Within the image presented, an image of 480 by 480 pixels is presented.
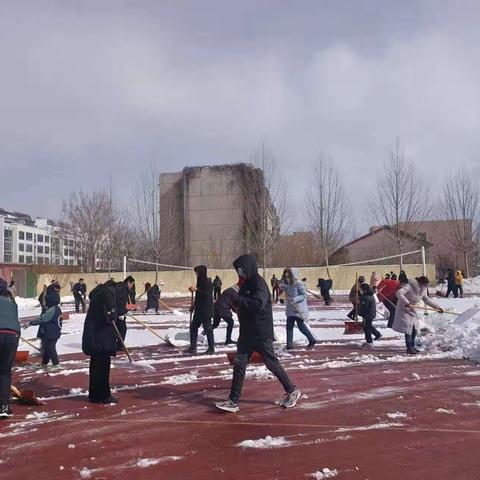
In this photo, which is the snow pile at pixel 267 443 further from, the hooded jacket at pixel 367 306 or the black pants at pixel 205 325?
the hooded jacket at pixel 367 306

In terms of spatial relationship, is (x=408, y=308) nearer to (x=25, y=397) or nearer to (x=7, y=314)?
(x=25, y=397)

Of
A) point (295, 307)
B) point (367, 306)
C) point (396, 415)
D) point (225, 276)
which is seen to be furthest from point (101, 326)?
point (225, 276)

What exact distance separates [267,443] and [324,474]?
89 cm

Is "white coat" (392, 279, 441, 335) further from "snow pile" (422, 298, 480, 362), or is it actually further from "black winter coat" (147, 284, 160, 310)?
"black winter coat" (147, 284, 160, 310)

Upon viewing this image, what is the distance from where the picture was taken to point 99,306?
293 inches

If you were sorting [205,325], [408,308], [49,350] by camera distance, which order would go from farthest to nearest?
[205,325] < [408,308] < [49,350]

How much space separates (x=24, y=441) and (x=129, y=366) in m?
4.49

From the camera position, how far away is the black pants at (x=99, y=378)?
7262 mm

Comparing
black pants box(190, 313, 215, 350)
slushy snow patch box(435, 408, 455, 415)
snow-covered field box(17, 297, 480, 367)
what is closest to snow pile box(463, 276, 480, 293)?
snow-covered field box(17, 297, 480, 367)

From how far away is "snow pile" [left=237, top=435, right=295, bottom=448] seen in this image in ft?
17.1

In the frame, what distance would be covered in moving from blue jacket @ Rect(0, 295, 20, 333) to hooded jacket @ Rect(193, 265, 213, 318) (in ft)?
16.3

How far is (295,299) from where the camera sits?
11.9 m

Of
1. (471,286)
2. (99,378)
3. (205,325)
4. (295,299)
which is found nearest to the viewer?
(99,378)

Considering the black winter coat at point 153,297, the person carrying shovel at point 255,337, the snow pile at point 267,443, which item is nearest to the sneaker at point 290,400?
the person carrying shovel at point 255,337
